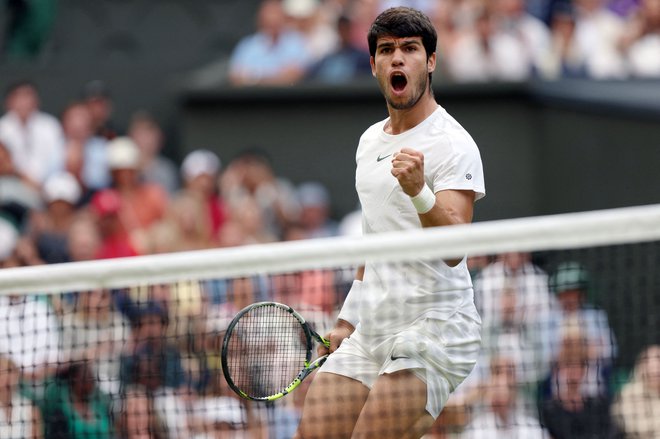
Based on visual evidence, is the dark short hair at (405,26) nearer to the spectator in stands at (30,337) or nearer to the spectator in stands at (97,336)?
the spectator in stands at (97,336)

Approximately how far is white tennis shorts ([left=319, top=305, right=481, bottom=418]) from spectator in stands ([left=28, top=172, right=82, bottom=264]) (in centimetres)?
539

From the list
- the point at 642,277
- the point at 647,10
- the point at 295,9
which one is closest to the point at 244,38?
the point at 295,9

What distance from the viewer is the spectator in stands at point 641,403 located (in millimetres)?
6637

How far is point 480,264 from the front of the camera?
773cm

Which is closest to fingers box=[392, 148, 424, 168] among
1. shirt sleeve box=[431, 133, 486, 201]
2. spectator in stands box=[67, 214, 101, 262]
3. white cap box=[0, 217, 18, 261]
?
shirt sleeve box=[431, 133, 486, 201]

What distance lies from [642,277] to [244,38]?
20.0ft

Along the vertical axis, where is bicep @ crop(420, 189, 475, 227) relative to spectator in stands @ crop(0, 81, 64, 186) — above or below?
below

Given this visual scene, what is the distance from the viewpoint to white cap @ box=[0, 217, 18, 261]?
1090 cm

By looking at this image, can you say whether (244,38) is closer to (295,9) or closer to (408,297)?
(295,9)

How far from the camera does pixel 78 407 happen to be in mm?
7203

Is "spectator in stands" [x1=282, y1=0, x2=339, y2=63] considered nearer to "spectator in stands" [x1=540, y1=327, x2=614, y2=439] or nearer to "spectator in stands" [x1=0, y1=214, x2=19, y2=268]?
"spectator in stands" [x1=0, y1=214, x2=19, y2=268]

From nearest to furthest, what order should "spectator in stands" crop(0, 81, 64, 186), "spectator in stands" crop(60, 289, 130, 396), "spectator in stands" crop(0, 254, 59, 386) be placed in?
"spectator in stands" crop(60, 289, 130, 396) < "spectator in stands" crop(0, 254, 59, 386) < "spectator in stands" crop(0, 81, 64, 186)

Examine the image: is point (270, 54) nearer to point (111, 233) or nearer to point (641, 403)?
point (111, 233)

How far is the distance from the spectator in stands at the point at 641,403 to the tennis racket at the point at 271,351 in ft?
5.37
